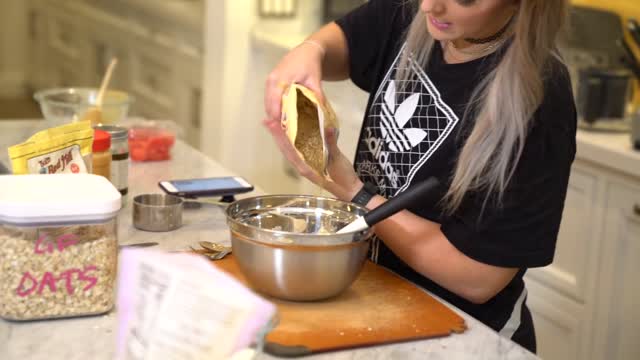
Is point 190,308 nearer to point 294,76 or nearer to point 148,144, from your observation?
point 294,76

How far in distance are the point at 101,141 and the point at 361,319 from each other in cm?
67

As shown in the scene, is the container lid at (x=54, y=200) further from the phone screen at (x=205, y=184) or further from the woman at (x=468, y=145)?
the phone screen at (x=205, y=184)

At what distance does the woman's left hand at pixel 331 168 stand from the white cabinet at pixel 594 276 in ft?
3.51

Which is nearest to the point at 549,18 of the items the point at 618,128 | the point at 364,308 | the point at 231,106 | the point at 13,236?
the point at 364,308

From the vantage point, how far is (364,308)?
4.33 ft

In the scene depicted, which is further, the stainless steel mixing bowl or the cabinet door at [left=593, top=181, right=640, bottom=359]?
the cabinet door at [left=593, top=181, right=640, bottom=359]

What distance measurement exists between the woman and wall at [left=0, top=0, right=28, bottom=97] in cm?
519

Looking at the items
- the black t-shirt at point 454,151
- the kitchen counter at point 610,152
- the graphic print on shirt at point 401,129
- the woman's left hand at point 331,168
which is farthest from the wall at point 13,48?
the woman's left hand at point 331,168

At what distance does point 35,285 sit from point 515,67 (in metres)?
0.73

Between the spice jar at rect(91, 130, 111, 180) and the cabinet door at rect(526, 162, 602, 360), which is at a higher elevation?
the spice jar at rect(91, 130, 111, 180)

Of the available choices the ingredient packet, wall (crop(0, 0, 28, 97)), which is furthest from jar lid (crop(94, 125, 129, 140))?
wall (crop(0, 0, 28, 97))

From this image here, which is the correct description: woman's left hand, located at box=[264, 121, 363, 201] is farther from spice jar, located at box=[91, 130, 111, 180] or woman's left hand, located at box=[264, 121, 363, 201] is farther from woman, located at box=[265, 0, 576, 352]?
spice jar, located at box=[91, 130, 111, 180]

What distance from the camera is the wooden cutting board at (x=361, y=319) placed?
1.19m

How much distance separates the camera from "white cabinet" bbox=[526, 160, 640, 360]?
232 centimetres
